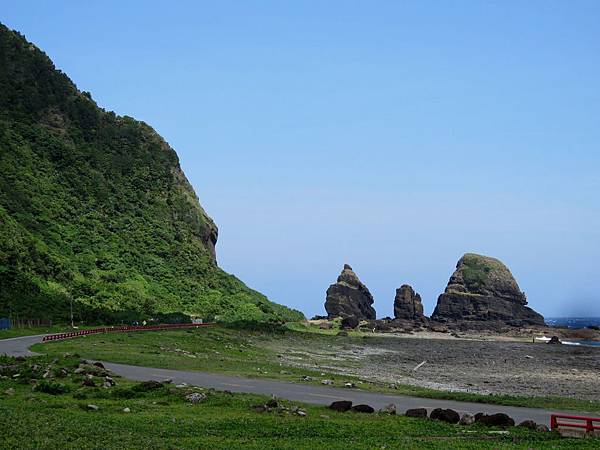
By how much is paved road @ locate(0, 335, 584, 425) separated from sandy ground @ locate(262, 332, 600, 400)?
1430 cm

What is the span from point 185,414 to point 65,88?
160821mm

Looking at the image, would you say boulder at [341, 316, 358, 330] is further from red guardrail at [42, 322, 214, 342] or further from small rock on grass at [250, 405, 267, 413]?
small rock on grass at [250, 405, 267, 413]

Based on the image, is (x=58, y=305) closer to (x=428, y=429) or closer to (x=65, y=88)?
(x=428, y=429)

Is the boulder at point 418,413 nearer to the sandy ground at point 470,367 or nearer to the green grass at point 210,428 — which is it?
the green grass at point 210,428

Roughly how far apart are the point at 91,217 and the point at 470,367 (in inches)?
3588

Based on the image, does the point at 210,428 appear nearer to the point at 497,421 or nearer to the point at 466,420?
the point at 466,420

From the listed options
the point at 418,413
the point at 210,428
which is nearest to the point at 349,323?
the point at 418,413

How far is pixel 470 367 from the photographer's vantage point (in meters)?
79.6

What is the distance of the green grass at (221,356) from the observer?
39.2 meters

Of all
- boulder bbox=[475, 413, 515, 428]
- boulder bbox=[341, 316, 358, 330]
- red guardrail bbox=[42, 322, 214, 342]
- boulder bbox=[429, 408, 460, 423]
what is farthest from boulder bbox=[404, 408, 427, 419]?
boulder bbox=[341, 316, 358, 330]

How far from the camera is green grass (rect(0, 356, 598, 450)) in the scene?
22.1 meters

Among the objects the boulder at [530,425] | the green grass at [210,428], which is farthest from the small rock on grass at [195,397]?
the boulder at [530,425]

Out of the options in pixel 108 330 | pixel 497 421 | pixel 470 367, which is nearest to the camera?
pixel 497 421

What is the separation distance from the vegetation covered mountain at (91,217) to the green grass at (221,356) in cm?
1915
